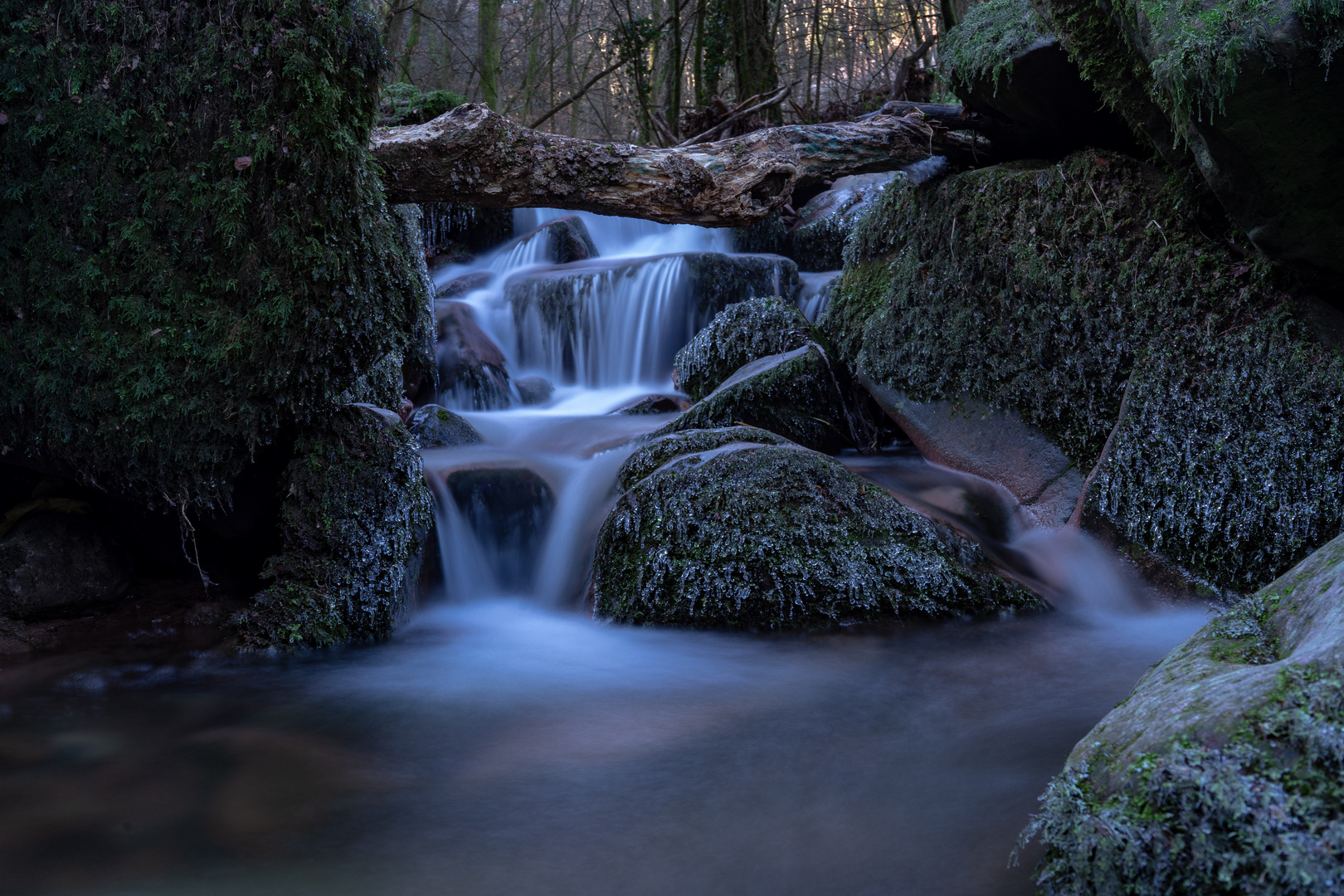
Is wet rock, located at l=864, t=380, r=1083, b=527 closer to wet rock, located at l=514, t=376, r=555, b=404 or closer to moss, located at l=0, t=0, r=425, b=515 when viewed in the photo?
wet rock, located at l=514, t=376, r=555, b=404

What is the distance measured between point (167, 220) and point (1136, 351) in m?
4.85

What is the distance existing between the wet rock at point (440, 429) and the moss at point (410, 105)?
144 inches

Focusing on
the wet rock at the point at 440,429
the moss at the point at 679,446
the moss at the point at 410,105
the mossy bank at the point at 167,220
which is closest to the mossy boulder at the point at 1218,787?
the moss at the point at 679,446

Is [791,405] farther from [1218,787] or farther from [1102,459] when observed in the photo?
[1218,787]

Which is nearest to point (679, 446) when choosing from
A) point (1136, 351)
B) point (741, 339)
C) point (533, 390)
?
point (741, 339)

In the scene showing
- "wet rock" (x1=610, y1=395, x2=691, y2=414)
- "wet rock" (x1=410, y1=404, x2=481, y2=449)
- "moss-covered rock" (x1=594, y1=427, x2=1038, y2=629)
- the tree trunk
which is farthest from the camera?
the tree trunk

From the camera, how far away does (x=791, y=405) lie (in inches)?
251

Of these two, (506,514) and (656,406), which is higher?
(656,406)

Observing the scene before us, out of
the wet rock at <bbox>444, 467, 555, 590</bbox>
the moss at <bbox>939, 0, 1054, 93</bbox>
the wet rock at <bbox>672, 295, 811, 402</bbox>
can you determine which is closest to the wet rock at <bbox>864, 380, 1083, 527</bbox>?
the wet rock at <bbox>672, 295, 811, 402</bbox>

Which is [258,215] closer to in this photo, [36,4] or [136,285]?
[136,285]

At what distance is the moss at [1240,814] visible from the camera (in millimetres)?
1520

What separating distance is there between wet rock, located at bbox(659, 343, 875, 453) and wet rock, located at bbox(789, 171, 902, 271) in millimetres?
3825

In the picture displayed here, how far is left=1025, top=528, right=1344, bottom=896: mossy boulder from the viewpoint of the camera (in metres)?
1.54

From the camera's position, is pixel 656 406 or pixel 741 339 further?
pixel 656 406
